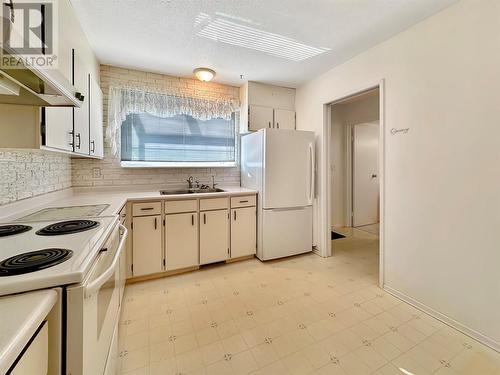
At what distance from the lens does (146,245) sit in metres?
2.46

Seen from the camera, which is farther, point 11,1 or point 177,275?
point 177,275

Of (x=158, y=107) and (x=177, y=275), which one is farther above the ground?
(x=158, y=107)

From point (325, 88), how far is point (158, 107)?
2195 mm

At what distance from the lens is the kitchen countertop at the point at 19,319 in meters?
0.47

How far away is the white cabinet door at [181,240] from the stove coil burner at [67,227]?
3.83ft

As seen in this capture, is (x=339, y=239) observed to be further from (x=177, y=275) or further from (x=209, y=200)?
(x=177, y=275)

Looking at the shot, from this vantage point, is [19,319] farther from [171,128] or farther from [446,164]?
[171,128]

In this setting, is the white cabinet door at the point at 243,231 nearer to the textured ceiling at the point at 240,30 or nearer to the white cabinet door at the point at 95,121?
the white cabinet door at the point at 95,121

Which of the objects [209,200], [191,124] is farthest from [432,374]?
[191,124]

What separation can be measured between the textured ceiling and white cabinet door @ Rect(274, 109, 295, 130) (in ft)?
2.32

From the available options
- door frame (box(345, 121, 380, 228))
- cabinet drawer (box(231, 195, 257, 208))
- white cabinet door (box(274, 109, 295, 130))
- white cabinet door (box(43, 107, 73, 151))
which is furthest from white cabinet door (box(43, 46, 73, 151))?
door frame (box(345, 121, 380, 228))

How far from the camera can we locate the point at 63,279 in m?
0.76

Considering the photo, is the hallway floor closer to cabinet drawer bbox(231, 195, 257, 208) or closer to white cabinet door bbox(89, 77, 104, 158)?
cabinet drawer bbox(231, 195, 257, 208)

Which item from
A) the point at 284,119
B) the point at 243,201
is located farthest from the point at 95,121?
the point at 284,119
